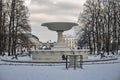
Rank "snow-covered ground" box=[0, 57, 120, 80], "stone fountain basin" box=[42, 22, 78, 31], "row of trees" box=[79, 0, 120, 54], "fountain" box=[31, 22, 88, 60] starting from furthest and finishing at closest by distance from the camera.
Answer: "row of trees" box=[79, 0, 120, 54] → "stone fountain basin" box=[42, 22, 78, 31] → "fountain" box=[31, 22, 88, 60] → "snow-covered ground" box=[0, 57, 120, 80]

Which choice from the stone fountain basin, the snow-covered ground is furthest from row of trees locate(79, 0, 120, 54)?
the snow-covered ground

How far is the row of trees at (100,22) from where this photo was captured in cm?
5700

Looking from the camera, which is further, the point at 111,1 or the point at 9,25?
the point at 111,1

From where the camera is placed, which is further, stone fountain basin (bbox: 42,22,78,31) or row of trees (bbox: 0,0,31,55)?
row of trees (bbox: 0,0,31,55)

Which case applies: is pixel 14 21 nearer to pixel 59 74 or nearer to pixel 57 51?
pixel 57 51

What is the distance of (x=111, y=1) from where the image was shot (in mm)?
56188

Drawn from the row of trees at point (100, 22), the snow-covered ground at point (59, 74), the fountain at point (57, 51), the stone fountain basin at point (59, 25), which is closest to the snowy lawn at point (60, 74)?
the snow-covered ground at point (59, 74)

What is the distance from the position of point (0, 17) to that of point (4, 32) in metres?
3.16

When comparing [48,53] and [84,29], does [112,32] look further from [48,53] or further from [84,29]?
[48,53]

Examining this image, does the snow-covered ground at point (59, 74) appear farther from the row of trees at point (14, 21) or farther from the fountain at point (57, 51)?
the row of trees at point (14, 21)

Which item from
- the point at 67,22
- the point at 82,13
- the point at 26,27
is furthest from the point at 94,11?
the point at 67,22

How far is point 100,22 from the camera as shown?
202 feet

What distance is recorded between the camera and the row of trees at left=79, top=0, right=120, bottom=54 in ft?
Result: 187

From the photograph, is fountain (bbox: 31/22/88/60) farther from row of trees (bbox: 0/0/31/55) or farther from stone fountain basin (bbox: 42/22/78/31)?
row of trees (bbox: 0/0/31/55)
